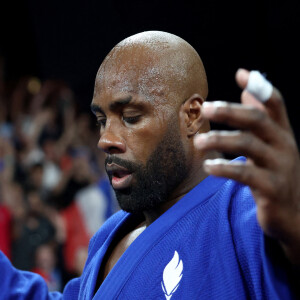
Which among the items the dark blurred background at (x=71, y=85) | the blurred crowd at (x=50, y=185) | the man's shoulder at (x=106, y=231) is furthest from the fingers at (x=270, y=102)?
the blurred crowd at (x=50, y=185)

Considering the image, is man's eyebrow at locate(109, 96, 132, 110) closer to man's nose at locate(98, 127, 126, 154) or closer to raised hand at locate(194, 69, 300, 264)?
man's nose at locate(98, 127, 126, 154)

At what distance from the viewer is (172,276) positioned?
123 centimetres

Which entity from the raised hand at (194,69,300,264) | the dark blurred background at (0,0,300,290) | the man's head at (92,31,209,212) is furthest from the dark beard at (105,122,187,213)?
the dark blurred background at (0,0,300,290)

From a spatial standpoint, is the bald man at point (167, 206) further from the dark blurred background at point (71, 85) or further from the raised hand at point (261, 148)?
the dark blurred background at point (71, 85)

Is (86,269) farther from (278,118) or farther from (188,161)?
(278,118)

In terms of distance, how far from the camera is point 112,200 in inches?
158

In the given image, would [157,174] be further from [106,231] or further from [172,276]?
[106,231]

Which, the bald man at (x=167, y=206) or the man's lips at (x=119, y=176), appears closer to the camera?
the bald man at (x=167, y=206)

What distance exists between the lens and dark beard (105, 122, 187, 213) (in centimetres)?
138

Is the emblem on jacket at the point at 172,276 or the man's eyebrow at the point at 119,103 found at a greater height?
the man's eyebrow at the point at 119,103

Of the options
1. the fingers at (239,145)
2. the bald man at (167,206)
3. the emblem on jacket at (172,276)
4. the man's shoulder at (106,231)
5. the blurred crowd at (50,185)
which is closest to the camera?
the fingers at (239,145)

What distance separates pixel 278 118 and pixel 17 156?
3.98 metres

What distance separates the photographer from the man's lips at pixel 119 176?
1383 mm

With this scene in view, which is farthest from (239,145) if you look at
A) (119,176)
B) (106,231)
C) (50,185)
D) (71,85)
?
(71,85)
